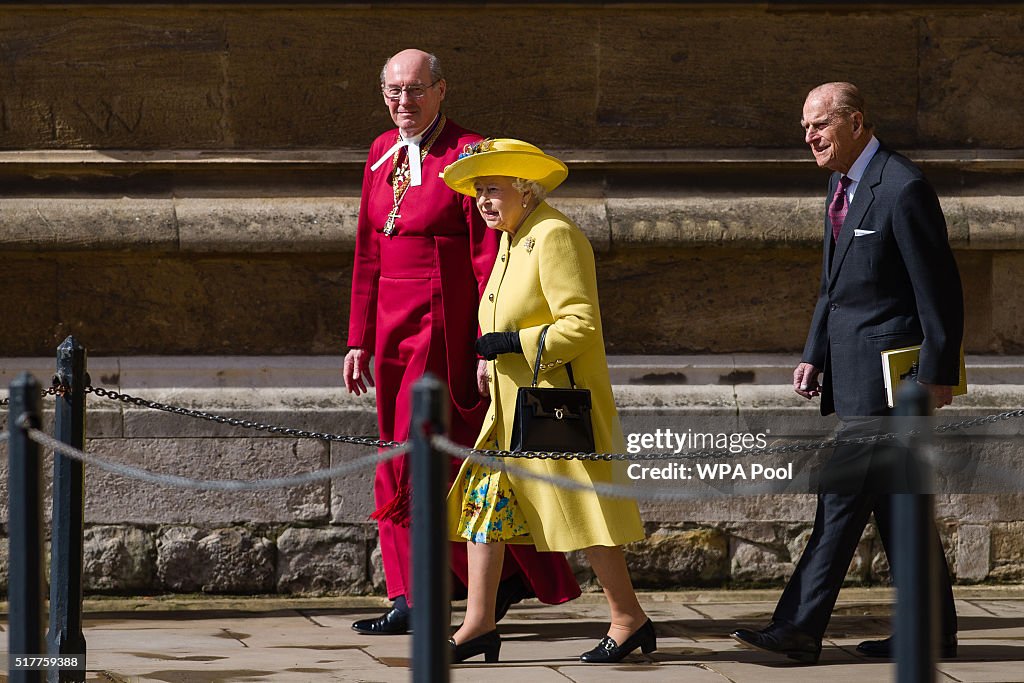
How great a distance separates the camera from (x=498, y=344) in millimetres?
5203

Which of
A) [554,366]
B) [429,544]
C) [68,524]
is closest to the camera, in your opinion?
[429,544]

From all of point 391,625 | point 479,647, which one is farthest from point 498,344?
point 391,625

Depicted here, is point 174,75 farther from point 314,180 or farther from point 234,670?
point 234,670

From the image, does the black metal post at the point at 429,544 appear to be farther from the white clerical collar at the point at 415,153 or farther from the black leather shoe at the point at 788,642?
the white clerical collar at the point at 415,153

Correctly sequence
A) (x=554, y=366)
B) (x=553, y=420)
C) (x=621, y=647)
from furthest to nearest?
(x=621, y=647) → (x=554, y=366) → (x=553, y=420)

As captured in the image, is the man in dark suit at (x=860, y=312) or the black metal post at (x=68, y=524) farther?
the man in dark suit at (x=860, y=312)

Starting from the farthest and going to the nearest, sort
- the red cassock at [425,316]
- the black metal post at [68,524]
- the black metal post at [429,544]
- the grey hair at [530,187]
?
1. the red cassock at [425,316]
2. the grey hair at [530,187]
3. the black metal post at [68,524]
4. the black metal post at [429,544]

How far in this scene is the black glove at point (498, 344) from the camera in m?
5.18

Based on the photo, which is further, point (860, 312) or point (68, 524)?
→ point (860, 312)

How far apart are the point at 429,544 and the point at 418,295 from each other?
242 centimetres

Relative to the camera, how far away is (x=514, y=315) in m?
5.23

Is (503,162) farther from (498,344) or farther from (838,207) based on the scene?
(838,207)

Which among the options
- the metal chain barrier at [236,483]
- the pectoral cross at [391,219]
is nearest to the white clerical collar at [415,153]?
the pectoral cross at [391,219]

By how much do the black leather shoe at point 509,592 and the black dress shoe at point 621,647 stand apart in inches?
24.7
